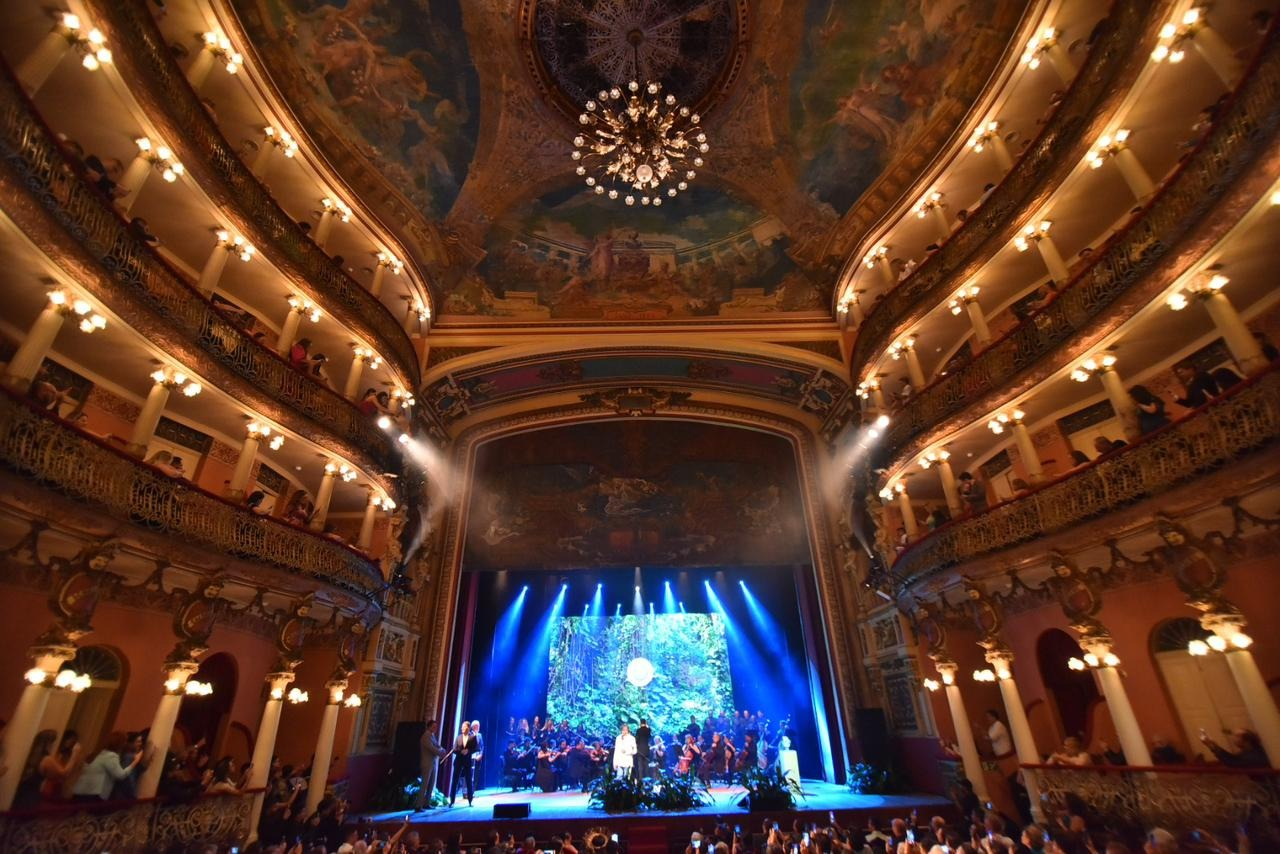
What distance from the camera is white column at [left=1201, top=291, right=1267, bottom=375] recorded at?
7.55m

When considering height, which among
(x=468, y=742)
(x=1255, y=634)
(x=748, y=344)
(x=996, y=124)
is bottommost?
(x=468, y=742)

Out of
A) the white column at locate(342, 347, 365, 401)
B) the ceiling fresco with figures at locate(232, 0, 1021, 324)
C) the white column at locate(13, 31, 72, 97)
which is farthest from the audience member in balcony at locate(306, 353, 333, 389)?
the white column at locate(13, 31, 72, 97)

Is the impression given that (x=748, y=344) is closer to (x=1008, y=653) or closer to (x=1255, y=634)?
(x=1008, y=653)

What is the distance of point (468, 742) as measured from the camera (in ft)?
46.8

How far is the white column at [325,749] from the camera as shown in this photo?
11281 mm

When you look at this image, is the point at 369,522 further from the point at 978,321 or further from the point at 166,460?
the point at 978,321

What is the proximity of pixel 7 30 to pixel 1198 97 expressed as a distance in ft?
61.2

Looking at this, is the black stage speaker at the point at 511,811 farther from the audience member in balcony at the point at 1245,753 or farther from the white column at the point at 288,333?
the audience member in balcony at the point at 1245,753

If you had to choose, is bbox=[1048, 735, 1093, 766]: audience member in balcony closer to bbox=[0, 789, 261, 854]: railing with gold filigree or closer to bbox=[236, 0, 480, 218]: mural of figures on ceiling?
bbox=[0, 789, 261, 854]: railing with gold filigree

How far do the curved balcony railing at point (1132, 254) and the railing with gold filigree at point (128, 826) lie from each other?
14.9m

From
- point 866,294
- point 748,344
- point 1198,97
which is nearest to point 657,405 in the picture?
point 748,344

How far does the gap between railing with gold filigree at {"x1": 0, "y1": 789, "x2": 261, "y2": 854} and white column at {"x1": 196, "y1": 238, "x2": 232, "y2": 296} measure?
Result: 322 inches

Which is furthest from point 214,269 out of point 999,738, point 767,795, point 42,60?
point 999,738

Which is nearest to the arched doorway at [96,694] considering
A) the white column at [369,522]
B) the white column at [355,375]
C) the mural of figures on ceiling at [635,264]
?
the white column at [369,522]
